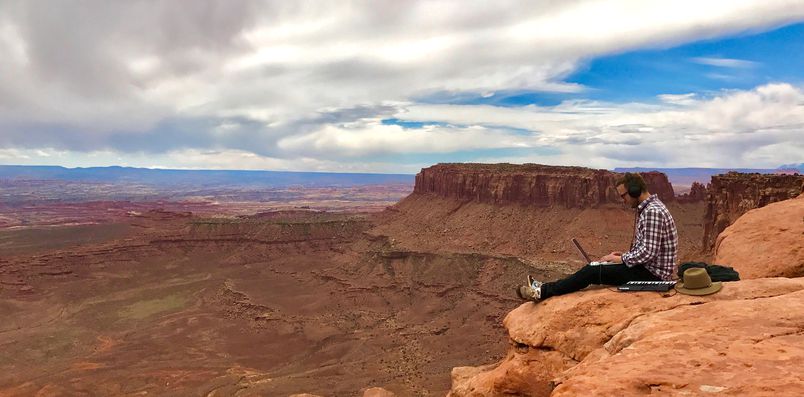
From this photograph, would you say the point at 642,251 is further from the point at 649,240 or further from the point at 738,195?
the point at 738,195

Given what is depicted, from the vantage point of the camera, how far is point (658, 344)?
21.1 feet

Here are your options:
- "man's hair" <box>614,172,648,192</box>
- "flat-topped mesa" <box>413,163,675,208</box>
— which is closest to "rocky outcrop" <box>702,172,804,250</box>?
"flat-topped mesa" <box>413,163,675,208</box>

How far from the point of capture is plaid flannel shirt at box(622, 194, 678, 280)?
27.6 feet

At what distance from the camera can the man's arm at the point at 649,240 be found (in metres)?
8.39

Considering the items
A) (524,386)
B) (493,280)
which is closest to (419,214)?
(493,280)

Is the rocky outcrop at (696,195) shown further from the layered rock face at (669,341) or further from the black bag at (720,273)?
the black bag at (720,273)

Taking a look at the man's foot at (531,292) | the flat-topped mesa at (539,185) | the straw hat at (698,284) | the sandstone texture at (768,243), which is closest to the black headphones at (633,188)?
the straw hat at (698,284)

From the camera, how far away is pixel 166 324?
55.6 m

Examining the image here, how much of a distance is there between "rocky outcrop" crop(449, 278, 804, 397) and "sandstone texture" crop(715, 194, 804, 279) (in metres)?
3.45

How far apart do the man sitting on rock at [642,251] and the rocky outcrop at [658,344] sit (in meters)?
0.37

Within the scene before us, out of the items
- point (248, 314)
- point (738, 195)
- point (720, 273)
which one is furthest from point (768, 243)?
point (248, 314)

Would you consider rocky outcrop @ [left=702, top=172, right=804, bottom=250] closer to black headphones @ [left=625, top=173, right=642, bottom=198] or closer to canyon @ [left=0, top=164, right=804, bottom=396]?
canyon @ [left=0, top=164, right=804, bottom=396]

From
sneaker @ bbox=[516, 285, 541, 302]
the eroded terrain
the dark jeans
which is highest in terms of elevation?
the dark jeans

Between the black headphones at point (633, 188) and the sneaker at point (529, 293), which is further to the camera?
the sneaker at point (529, 293)
